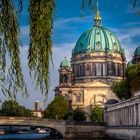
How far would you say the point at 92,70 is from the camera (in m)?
117

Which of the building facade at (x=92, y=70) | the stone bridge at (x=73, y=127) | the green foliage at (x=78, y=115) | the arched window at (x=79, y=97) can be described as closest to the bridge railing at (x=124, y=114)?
the stone bridge at (x=73, y=127)

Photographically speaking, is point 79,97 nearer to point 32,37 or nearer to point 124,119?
point 124,119

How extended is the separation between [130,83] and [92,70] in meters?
43.8

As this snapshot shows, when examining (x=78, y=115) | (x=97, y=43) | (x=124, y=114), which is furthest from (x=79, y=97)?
(x=124, y=114)

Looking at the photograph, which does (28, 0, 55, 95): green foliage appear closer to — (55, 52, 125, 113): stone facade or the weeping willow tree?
the weeping willow tree

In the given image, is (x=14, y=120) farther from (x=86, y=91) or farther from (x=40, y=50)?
(x=40, y=50)

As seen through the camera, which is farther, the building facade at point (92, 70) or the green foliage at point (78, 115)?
the building facade at point (92, 70)

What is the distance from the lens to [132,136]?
2030 inches

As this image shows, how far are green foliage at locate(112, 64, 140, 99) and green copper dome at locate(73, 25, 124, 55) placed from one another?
102 ft

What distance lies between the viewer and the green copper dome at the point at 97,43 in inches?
4702

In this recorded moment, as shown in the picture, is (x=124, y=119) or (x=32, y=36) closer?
(x=32, y=36)

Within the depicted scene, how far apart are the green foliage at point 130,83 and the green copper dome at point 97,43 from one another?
3098cm

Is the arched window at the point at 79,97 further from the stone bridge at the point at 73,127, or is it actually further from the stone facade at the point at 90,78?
the stone bridge at the point at 73,127

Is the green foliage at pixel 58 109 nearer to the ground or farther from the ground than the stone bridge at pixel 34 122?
farther from the ground
